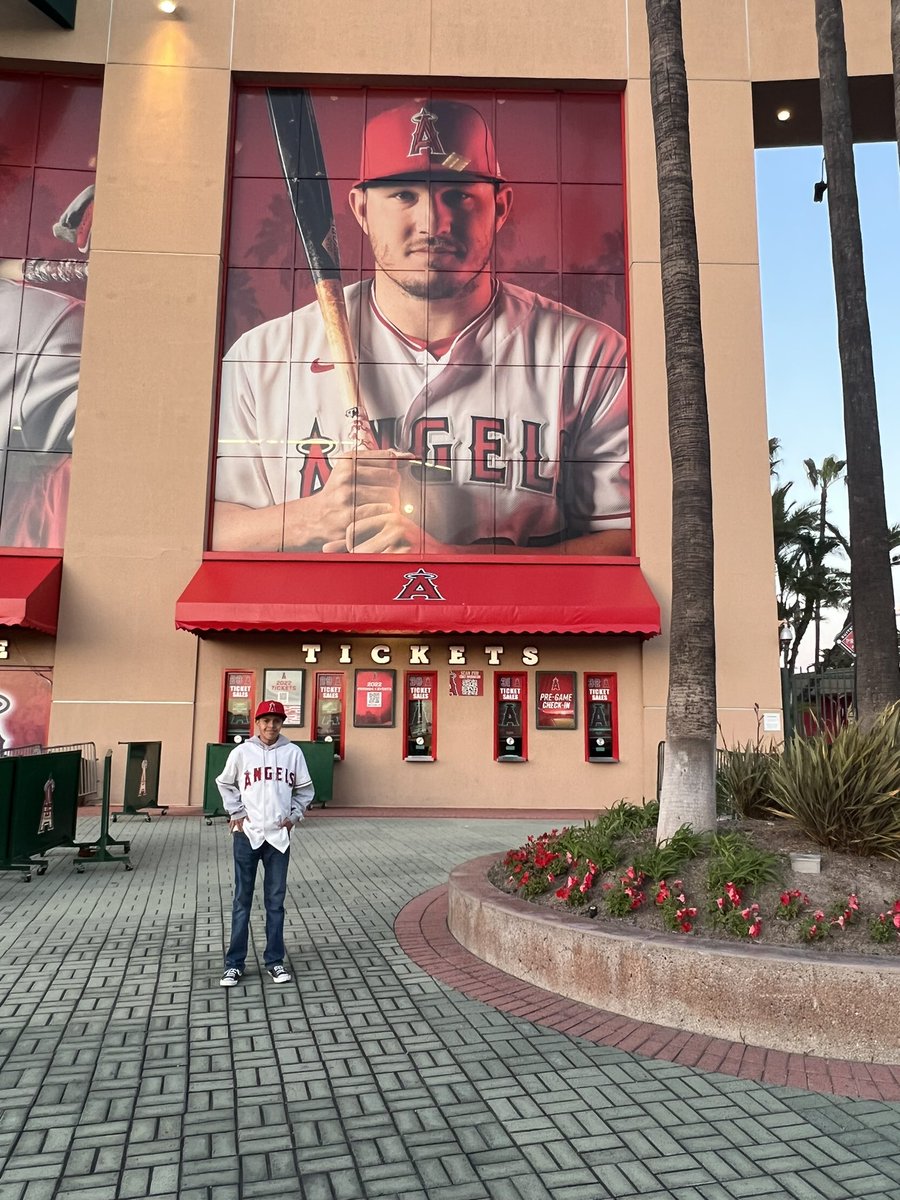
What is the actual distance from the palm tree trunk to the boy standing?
5845mm

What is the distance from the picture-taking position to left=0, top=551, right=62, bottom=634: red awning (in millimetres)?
14703

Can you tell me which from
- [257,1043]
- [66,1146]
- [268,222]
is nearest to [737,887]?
[257,1043]

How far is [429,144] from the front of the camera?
60.5ft

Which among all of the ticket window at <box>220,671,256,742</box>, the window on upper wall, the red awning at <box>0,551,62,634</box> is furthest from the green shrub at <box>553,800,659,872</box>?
the window on upper wall

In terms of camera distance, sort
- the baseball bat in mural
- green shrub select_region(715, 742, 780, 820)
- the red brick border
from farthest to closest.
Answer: the baseball bat in mural, green shrub select_region(715, 742, 780, 820), the red brick border

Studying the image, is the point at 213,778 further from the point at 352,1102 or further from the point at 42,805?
the point at 352,1102

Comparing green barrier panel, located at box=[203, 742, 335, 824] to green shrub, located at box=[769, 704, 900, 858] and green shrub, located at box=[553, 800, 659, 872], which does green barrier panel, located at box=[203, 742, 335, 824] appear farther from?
green shrub, located at box=[769, 704, 900, 858]

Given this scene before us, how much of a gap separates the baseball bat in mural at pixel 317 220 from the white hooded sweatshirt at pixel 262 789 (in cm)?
1213

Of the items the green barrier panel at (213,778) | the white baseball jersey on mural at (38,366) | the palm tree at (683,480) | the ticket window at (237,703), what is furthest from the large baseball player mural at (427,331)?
the palm tree at (683,480)

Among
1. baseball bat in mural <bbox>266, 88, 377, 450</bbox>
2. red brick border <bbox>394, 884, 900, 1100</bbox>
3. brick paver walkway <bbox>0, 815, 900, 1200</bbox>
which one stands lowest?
brick paver walkway <bbox>0, 815, 900, 1200</bbox>

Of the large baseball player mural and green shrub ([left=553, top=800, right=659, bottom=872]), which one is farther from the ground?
the large baseball player mural

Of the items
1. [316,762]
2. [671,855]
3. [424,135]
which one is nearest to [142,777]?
[316,762]

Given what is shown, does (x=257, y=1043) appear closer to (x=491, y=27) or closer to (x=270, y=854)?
(x=270, y=854)

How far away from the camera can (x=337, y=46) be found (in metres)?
18.1
